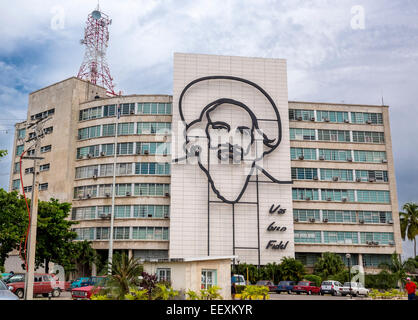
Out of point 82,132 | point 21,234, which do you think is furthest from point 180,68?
point 21,234

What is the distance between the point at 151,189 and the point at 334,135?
28.1m

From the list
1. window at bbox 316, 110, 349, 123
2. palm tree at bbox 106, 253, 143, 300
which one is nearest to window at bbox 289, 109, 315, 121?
window at bbox 316, 110, 349, 123

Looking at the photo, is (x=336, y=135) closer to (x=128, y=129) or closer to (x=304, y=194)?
(x=304, y=194)

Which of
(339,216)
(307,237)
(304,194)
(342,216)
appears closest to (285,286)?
(307,237)

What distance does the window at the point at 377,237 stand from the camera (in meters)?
60.7

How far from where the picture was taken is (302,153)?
62.3 meters

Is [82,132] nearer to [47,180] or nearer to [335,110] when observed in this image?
[47,180]

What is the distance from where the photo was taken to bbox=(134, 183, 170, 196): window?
193 feet

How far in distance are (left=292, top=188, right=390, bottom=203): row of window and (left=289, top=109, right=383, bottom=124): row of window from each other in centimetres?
1057

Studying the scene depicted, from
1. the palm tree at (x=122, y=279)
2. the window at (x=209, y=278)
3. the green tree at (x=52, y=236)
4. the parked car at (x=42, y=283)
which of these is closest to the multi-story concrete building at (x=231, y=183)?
the green tree at (x=52, y=236)

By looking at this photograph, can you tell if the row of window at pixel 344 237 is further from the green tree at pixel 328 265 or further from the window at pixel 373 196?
the window at pixel 373 196

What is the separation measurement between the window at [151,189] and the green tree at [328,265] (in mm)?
22388

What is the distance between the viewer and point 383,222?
202ft

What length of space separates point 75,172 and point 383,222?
149 feet
